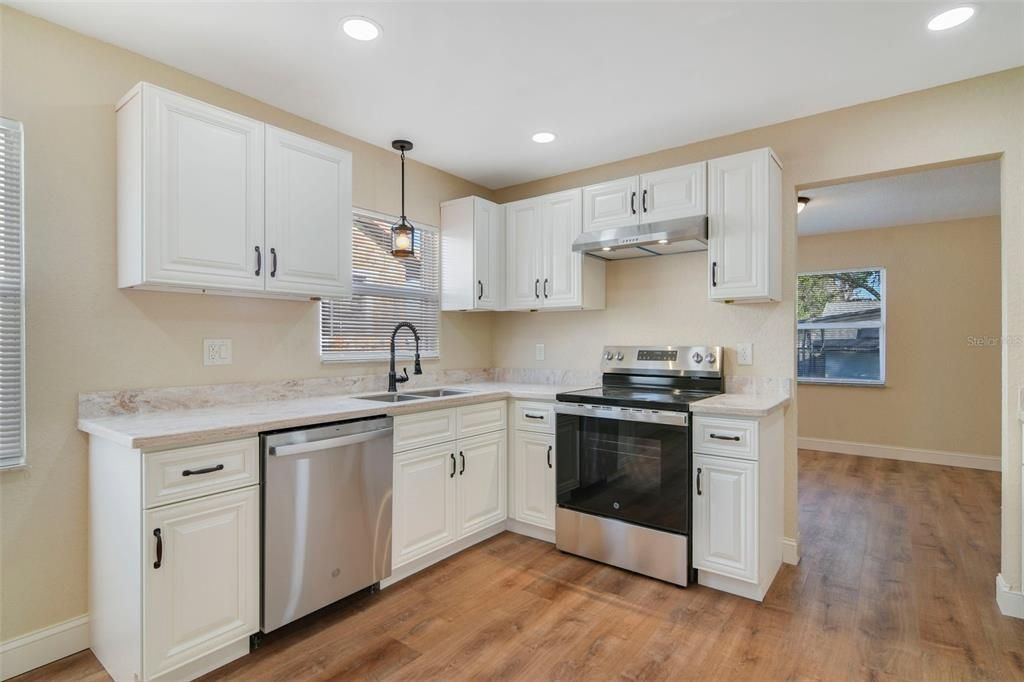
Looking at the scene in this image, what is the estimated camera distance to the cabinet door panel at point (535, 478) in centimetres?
312

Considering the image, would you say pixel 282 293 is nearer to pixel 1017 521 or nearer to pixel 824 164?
pixel 824 164

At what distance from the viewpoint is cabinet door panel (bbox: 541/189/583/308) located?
339 cm

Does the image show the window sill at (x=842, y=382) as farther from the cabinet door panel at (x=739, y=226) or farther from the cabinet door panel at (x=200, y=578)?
the cabinet door panel at (x=200, y=578)

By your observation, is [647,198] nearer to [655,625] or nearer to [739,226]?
[739,226]

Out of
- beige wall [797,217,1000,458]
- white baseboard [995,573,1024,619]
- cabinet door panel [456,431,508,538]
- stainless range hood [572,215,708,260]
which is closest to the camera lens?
white baseboard [995,573,1024,619]

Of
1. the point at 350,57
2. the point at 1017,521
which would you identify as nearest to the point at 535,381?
the point at 350,57

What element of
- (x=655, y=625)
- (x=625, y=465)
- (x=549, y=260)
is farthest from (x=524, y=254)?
(x=655, y=625)

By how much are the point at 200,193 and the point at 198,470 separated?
1144mm

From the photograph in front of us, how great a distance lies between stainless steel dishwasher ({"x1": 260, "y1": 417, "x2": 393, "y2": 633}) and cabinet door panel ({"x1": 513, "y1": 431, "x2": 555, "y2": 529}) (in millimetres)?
987

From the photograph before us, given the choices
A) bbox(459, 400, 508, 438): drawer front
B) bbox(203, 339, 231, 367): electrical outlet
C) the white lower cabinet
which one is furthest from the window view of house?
bbox(203, 339, 231, 367): electrical outlet

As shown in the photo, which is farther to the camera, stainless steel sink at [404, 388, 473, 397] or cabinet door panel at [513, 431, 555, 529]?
stainless steel sink at [404, 388, 473, 397]

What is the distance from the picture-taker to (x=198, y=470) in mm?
1840

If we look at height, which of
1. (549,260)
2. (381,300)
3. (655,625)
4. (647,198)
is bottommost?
(655,625)

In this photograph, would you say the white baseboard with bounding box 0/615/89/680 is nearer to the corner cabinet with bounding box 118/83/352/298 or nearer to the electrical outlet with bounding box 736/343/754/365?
the corner cabinet with bounding box 118/83/352/298
